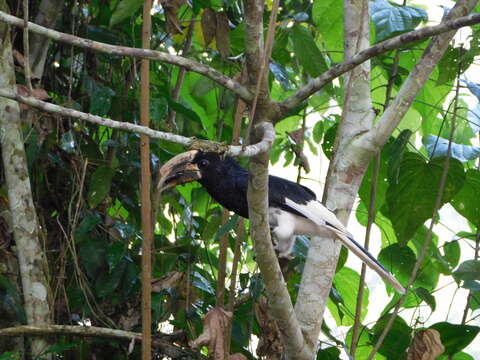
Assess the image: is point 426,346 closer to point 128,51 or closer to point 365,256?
point 365,256

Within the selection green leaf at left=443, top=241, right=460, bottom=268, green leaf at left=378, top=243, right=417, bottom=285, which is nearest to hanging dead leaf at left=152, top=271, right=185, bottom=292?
green leaf at left=378, top=243, right=417, bottom=285

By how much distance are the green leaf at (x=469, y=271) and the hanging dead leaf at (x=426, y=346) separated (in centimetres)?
30

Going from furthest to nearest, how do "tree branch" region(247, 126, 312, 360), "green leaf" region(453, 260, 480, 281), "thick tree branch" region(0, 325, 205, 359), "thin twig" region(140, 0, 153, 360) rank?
"green leaf" region(453, 260, 480, 281), "thick tree branch" region(0, 325, 205, 359), "thin twig" region(140, 0, 153, 360), "tree branch" region(247, 126, 312, 360)

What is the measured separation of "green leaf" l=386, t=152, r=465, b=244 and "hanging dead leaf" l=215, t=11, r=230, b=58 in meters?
0.78

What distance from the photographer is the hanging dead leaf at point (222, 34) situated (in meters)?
2.50

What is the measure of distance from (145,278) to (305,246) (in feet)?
→ 3.11

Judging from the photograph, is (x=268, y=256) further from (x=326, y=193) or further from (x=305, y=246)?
(x=305, y=246)

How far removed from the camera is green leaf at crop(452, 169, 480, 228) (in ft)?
9.11

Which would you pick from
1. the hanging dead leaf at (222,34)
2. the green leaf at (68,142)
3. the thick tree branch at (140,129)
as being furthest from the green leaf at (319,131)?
the thick tree branch at (140,129)

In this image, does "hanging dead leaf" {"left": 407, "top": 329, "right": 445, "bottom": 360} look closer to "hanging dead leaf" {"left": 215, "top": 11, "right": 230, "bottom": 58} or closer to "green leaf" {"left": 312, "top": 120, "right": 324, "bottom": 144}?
"hanging dead leaf" {"left": 215, "top": 11, "right": 230, "bottom": 58}

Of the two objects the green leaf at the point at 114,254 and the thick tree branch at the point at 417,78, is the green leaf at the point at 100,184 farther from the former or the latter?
the thick tree branch at the point at 417,78

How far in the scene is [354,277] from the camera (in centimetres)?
319

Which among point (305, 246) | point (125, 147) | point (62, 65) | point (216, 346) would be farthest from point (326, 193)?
point (62, 65)

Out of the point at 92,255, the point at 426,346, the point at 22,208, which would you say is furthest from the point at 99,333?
the point at 426,346
